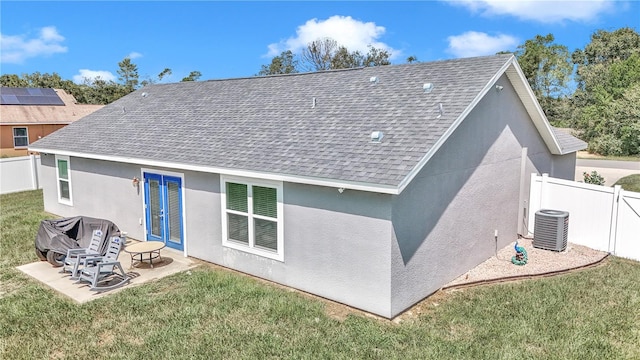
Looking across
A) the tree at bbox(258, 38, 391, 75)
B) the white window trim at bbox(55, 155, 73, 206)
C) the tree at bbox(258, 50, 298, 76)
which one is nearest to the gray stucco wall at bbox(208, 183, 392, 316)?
the white window trim at bbox(55, 155, 73, 206)

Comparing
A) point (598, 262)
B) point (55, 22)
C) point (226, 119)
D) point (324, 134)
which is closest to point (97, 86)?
point (55, 22)

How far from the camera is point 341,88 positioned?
38.5 feet

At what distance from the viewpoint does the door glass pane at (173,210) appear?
1087 centimetres

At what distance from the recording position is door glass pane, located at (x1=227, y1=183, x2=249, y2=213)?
30.7 feet

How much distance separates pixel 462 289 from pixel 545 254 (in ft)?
12.2

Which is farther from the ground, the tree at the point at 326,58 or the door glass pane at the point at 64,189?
the tree at the point at 326,58

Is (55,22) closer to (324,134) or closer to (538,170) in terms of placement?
(324,134)

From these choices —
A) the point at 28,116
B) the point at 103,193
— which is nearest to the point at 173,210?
the point at 103,193

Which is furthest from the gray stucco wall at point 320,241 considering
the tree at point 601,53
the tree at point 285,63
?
the tree at point 285,63

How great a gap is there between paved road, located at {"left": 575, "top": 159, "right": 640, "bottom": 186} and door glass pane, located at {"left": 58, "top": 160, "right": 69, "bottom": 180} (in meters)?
27.7

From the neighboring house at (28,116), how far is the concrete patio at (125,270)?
24836 mm

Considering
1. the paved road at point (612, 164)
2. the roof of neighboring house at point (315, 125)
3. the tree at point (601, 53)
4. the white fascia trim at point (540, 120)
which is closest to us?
the roof of neighboring house at point (315, 125)

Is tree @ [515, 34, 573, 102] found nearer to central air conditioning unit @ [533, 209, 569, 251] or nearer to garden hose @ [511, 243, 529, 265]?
central air conditioning unit @ [533, 209, 569, 251]

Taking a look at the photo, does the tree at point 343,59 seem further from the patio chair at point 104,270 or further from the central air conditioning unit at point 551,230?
the patio chair at point 104,270
